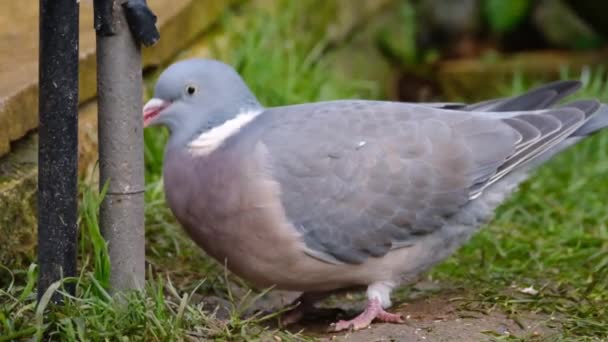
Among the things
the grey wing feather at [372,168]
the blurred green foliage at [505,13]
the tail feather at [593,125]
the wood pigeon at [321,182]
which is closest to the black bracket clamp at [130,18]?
the wood pigeon at [321,182]

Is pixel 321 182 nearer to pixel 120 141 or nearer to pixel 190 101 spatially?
pixel 190 101

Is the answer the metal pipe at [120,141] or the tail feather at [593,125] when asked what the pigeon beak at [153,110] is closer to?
the metal pipe at [120,141]

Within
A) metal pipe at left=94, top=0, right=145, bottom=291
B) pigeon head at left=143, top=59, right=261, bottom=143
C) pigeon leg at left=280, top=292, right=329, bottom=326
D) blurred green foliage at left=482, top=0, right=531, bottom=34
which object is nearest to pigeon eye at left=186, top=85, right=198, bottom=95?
pigeon head at left=143, top=59, right=261, bottom=143

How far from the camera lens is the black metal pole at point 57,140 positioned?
2.76 metres

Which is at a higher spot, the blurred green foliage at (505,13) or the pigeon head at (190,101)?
the blurred green foliage at (505,13)

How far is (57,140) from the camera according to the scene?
2.81m

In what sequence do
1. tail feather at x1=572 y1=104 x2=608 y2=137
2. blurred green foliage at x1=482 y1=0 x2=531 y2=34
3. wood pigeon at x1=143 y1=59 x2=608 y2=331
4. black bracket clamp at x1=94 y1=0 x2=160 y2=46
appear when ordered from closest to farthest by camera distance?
black bracket clamp at x1=94 y1=0 x2=160 y2=46 → wood pigeon at x1=143 y1=59 x2=608 y2=331 → tail feather at x1=572 y1=104 x2=608 y2=137 → blurred green foliage at x1=482 y1=0 x2=531 y2=34

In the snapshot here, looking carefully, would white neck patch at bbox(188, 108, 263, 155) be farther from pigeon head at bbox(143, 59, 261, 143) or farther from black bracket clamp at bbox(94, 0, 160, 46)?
black bracket clamp at bbox(94, 0, 160, 46)

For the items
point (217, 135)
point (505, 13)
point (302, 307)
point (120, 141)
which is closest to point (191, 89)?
point (217, 135)

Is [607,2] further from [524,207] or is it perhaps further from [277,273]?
[277,273]

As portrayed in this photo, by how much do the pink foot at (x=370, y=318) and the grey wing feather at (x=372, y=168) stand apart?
0.16 metres

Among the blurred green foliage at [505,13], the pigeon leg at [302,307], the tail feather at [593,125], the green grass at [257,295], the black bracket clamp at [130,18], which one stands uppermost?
the blurred green foliage at [505,13]

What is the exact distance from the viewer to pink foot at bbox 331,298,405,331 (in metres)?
3.31

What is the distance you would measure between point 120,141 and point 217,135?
0.41 metres
